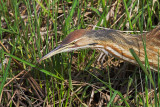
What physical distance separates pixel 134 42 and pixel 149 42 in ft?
0.46

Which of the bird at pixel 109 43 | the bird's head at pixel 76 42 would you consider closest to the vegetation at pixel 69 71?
the bird at pixel 109 43

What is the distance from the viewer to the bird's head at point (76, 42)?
1.91 m

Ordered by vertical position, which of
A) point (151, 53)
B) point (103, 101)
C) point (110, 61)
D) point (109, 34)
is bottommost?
point (103, 101)

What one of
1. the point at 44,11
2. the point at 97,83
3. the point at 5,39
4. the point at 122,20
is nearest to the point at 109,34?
the point at 97,83

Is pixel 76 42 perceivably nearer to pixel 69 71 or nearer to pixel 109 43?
pixel 109 43

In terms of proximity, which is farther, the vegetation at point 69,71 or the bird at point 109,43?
the vegetation at point 69,71

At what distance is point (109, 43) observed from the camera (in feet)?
6.54

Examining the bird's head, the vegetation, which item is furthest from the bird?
the vegetation

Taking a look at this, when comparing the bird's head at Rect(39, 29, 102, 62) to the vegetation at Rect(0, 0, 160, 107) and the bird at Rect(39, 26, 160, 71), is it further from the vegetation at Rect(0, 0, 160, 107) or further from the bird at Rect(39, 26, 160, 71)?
the vegetation at Rect(0, 0, 160, 107)

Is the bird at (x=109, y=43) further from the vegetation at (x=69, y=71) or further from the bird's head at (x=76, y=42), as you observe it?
the vegetation at (x=69, y=71)

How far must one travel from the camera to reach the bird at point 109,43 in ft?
6.31

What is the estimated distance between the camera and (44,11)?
279cm

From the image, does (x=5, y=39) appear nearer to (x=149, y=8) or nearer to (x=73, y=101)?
(x=73, y=101)

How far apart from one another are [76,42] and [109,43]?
0.21 m
